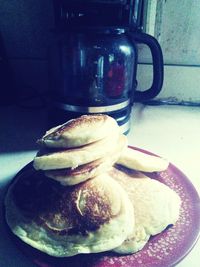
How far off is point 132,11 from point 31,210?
0.64m

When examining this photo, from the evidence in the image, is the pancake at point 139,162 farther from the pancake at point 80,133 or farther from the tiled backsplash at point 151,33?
the tiled backsplash at point 151,33

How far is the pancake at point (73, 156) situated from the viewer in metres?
0.50

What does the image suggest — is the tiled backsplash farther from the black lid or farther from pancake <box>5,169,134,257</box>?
pancake <box>5,169,134,257</box>

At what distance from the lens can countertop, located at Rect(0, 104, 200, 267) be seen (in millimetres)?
796

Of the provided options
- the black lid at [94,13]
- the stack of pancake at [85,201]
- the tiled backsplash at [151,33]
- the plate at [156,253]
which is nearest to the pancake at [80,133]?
the stack of pancake at [85,201]

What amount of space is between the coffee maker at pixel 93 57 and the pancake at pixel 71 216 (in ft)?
1.07

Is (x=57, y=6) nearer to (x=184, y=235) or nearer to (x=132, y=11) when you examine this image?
(x=132, y=11)

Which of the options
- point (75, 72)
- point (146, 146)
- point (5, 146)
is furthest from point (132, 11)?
point (5, 146)

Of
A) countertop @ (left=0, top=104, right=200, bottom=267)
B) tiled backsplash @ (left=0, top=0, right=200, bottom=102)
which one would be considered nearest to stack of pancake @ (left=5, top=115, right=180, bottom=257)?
countertop @ (left=0, top=104, right=200, bottom=267)

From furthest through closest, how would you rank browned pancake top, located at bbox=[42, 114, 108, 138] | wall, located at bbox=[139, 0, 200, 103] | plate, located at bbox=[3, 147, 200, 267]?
wall, located at bbox=[139, 0, 200, 103], browned pancake top, located at bbox=[42, 114, 108, 138], plate, located at bbox=[3, 147, 200, 267]

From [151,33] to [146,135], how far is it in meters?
0.39

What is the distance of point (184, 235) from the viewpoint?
1.65 feet

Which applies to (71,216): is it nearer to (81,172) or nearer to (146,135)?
(81,172)

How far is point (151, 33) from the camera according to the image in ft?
3.43
